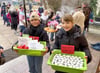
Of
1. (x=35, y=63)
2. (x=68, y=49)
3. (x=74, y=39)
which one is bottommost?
(x=35, y=63)

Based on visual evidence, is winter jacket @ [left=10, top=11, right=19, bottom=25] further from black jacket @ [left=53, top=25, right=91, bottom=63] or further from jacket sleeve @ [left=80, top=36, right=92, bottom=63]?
jacket sleeve @ [left=80, top=36, right=92, bottom=63]

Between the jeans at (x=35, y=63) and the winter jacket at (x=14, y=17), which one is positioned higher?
the winter jacket at (x=14, y=17)

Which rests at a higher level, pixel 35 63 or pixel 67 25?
pixel 67 25

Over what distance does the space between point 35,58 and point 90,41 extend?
336 cm

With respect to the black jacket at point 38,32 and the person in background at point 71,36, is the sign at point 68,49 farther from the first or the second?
the black jacket at point 38,32

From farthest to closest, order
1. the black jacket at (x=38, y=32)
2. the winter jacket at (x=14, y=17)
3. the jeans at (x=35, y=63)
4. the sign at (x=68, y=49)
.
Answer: the winter jacket at (x=14, y=17) → the jeans at (x=35, y=63) → the black jacket at (x=38, y=32) → the sign at (x=68, y=49)

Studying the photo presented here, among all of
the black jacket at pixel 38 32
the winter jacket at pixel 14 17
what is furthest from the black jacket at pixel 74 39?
the winter jacket at pixel 14 17

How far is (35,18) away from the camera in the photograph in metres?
1.80

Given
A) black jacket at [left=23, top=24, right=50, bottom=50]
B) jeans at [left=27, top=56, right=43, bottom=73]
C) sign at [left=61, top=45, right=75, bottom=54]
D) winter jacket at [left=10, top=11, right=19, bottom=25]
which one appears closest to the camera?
sign at [left=61, top=45, right=75, bottom=54]

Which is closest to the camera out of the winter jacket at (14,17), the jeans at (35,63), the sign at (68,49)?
the sign at (68,49)

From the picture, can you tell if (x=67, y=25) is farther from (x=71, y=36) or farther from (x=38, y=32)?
(x=38, y=32)

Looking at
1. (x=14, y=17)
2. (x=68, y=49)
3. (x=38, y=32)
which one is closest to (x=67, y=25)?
(x=68, y=49)

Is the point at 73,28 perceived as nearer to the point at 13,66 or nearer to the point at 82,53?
the point at 82,53

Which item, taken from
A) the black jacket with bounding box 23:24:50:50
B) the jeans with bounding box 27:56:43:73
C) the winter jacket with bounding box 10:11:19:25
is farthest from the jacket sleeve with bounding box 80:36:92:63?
the winter jacket with bounding box 10:11:19:25
